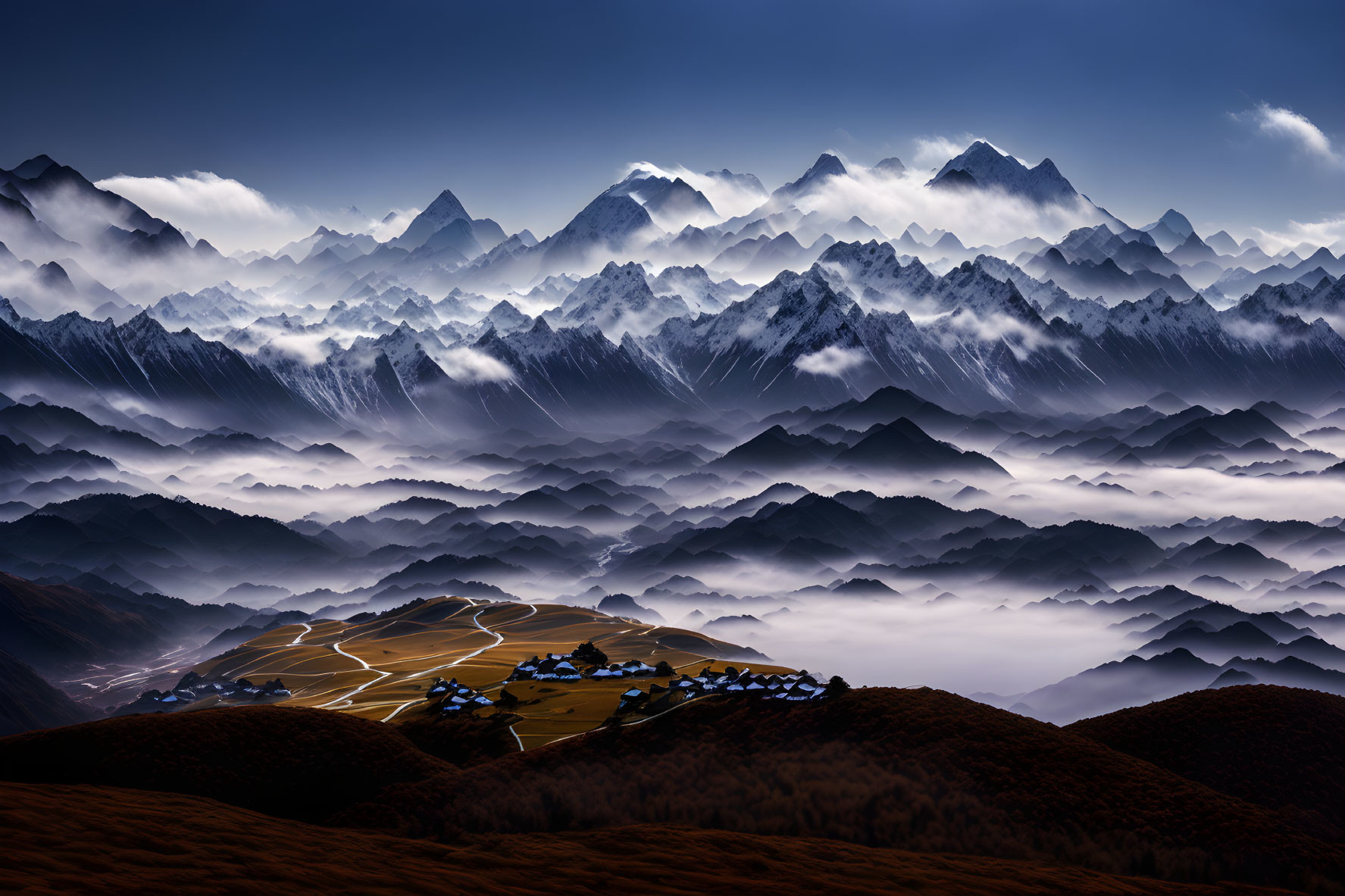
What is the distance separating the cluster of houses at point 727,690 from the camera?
102250 millimetres

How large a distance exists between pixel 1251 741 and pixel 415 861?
260 feet

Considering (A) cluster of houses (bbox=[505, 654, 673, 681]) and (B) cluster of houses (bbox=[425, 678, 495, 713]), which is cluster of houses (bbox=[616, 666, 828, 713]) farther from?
(A) cluster of houses (bbox=[505, 654, 673, 681])

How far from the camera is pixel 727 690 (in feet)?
344

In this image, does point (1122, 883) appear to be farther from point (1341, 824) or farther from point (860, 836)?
point (1341, 824)

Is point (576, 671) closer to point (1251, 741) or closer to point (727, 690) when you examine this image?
point (727, 690)

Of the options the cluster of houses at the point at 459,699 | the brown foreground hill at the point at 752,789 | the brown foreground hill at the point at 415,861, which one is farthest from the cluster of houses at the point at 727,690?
the brown foreground hill at the point at 415,861

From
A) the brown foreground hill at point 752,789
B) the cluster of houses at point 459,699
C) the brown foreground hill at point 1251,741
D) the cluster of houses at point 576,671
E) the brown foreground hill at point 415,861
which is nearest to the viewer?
the brown foreground hill at point 415,861

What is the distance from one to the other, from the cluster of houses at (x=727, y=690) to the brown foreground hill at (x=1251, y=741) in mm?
31026

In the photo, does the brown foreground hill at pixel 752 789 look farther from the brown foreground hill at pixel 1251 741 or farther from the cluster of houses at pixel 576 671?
the cluster of houses at pixel 576 671

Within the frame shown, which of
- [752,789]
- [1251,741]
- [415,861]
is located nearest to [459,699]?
[752,789]

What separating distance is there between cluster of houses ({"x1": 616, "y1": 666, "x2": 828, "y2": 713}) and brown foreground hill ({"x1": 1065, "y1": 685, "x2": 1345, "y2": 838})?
31.0m

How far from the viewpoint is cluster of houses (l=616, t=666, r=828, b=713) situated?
102250mm

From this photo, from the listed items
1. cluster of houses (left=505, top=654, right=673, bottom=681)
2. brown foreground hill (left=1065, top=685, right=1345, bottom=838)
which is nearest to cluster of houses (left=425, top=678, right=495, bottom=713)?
cluster of houses (left=505, top=654, right=673, bottom=681)

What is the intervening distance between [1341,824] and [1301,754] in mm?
10606
